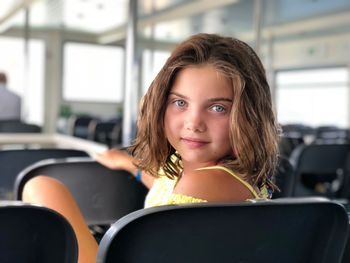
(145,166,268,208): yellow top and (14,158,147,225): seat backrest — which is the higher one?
(145,166,268,208): yellow top

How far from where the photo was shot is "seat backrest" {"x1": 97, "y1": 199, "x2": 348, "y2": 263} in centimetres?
74

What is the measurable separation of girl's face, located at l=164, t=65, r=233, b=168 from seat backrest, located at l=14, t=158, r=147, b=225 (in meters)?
0.70

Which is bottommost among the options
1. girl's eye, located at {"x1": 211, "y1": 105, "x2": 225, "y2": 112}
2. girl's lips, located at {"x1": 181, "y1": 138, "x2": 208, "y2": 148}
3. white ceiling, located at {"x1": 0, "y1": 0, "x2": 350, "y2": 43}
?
girl's lips, located at {"x1": 181, "y1": 138, "x2": 208, "y2": 148}

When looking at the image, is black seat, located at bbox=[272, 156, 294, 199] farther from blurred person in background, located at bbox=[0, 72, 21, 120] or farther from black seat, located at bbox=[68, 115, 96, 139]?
black seat, located at bbox=[68, 115, 96, 139]

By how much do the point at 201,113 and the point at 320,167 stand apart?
98.4 inches

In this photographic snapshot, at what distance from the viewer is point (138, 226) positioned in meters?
0.74

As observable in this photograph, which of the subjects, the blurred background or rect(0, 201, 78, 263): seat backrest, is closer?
rect(0, 201, 78, 263): seat backrest

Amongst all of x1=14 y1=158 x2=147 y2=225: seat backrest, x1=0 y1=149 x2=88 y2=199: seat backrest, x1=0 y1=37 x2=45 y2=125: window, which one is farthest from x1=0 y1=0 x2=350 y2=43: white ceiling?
x1=14 y1=158 x2=147 y2=225: seat backrest

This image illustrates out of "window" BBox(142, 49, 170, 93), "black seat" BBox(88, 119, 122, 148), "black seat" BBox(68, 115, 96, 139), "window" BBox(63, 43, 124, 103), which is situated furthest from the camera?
"window" BBox(63, 43, 124, 103)

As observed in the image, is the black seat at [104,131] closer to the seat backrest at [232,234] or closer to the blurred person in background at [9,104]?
the blurred person in background at [9,104]

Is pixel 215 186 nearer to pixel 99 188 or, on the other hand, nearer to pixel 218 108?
pixel 218 108

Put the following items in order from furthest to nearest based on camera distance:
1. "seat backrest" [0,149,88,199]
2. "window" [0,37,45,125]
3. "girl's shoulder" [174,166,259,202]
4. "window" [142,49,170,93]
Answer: "window" [0,37,45,125] → "seat backrest" [0,149,88,199] → "window" [142,49,170,93] → "girl's shoulder" [174,166,259,202]

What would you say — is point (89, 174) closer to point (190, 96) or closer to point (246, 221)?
point (190, 96)

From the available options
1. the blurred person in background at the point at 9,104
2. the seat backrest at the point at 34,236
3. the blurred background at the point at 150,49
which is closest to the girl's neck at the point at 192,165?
the seat backrest at the point at 34,236
